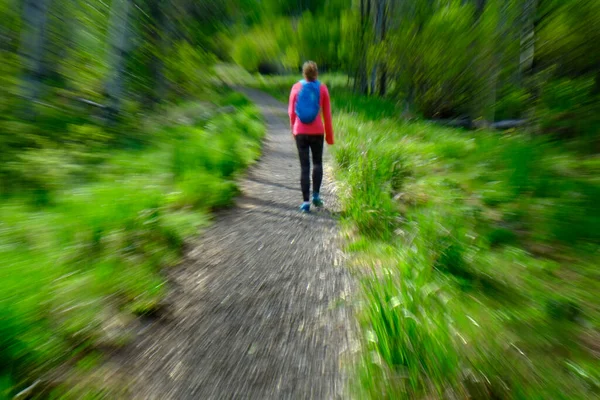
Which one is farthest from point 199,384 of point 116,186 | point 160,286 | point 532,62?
point 532,62

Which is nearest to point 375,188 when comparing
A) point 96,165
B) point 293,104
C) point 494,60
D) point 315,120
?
point 315,120

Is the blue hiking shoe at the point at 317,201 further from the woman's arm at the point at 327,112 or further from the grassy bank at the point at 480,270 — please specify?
the woman's arm at the point at 327,112

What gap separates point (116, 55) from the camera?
286 inches

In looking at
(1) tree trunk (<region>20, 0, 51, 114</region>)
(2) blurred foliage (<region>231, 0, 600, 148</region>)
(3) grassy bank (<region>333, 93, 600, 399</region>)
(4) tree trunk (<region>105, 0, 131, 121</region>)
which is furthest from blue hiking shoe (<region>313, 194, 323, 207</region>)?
(1) tree trunk (<region>20, 0, 51, 114</region>)

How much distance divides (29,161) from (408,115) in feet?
30.3

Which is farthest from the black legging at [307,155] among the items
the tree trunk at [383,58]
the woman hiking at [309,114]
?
the tree trunk at [383,58]

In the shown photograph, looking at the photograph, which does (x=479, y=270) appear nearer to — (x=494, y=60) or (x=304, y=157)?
(x=304, y=157)

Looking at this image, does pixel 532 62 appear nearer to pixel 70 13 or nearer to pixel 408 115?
pixel 408 115

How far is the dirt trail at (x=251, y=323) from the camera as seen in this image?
2049 mm

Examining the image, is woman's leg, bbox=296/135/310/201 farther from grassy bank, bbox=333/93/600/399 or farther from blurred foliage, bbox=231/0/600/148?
blurred foliage, bbox=231/0/600/148

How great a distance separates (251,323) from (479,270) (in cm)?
173

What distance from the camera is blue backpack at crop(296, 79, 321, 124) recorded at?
468 cm

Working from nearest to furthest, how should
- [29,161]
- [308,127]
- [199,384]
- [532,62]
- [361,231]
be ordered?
[199,384] < [361,231] < [308,127] < [29,161] < [532,62]

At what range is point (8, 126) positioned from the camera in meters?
5.89
